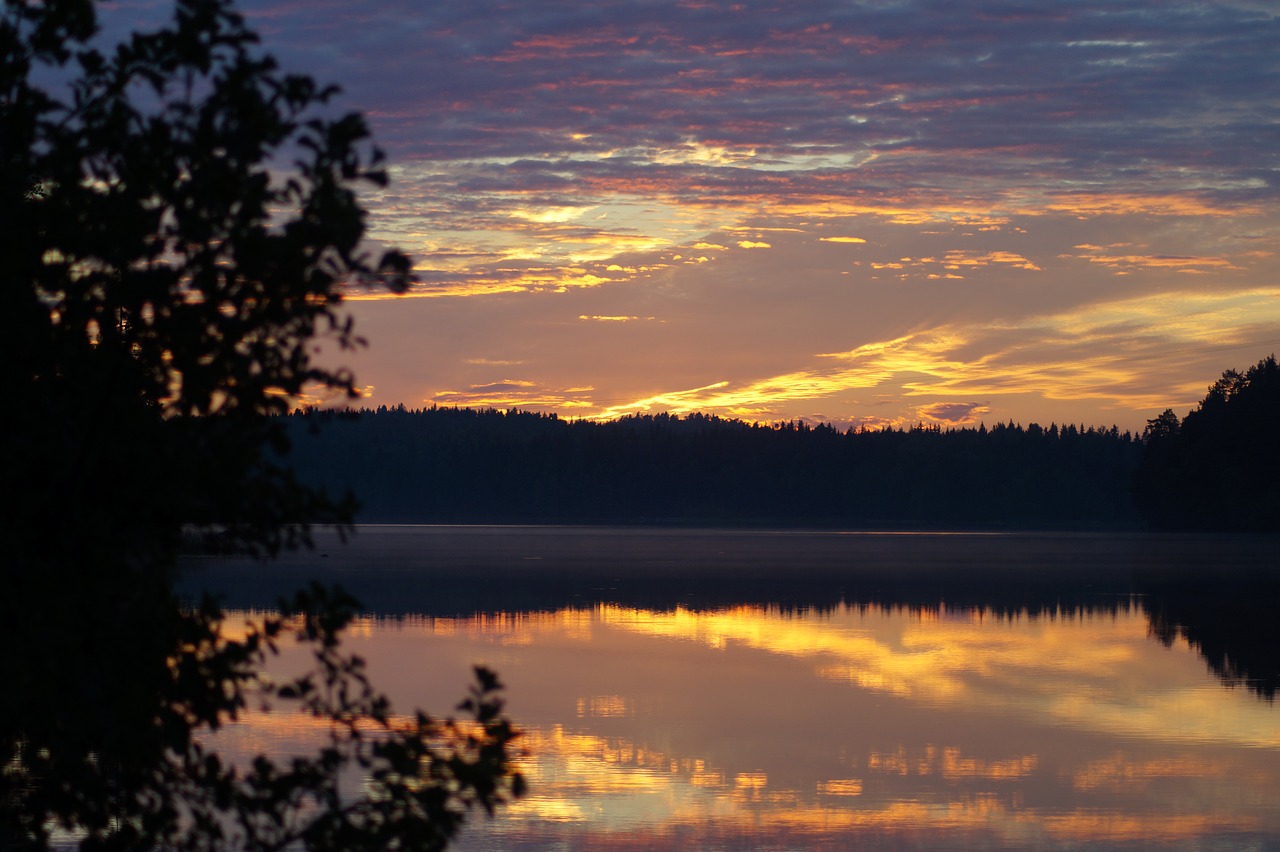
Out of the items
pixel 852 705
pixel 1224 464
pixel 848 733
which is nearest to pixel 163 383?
pixel 848 733

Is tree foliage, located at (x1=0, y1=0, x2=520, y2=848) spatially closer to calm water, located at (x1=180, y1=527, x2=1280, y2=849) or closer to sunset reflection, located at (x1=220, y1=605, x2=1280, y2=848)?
sunset reflection, located at (x1=220, y1=605, x2=1280, y2=848)

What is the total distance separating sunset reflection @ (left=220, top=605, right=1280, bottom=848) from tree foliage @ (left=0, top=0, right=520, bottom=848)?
5034mm

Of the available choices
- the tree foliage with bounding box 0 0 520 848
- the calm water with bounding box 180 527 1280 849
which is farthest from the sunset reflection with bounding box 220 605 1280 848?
the tree foliage with bounding box 0 0 520 848

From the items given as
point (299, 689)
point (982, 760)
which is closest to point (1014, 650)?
point (982, 760)

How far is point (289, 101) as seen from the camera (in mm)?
5734

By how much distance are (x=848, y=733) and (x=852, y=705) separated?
2408 mm

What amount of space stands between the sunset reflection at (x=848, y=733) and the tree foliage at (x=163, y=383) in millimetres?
5034

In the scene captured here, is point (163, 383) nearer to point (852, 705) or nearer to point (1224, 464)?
point (852, 705)

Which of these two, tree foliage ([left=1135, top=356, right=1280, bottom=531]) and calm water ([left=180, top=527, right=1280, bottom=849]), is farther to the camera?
tree foliage ([left=1135, top=356, right=1280, bottom=531])

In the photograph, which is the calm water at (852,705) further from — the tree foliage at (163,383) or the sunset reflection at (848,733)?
the tree foliage at (163,383)

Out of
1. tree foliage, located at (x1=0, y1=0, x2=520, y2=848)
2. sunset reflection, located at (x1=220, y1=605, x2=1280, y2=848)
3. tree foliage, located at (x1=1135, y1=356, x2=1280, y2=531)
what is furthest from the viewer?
tree foliage, located at (x1=1135, y1=356, x2=1280, y2=531)

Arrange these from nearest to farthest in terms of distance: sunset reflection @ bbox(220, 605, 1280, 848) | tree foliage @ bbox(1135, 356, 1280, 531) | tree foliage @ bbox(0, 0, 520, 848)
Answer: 1. tree foliage @ bbox(0, 0, 520, 848)
2. sunset reflection @ bbox(220, 605, 1280, 848)
3. tree foliage @ bbox(1135, 356, 1280, 531)

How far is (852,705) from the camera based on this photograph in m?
21.3

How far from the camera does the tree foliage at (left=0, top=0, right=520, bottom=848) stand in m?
5.58
